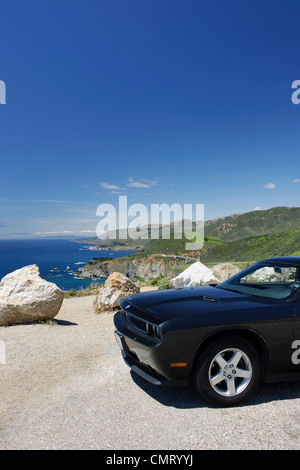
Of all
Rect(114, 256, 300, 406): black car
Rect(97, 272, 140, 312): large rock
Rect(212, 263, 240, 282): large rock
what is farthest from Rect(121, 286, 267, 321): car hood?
Rect(212, 263, 240, 282): large rock

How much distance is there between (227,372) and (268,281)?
6.34 ft

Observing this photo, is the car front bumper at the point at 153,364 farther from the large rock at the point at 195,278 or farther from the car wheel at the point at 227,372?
the large rock at the point at 195,278

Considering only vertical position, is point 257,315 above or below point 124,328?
above

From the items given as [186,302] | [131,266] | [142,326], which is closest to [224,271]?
[186,302]

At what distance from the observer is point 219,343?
3.23 meters

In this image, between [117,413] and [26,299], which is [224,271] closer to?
[26,299]

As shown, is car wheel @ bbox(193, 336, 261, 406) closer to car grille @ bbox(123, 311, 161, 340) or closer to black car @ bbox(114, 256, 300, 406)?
black car @ bbox(114, 256, 300, 406)

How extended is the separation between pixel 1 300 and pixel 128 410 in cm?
514

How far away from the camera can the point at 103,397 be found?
3643 mm

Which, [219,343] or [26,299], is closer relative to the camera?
[219,343]
